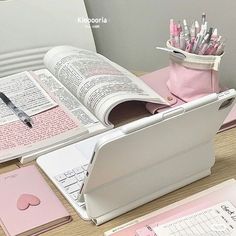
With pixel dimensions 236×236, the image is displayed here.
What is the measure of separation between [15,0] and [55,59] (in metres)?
0.29

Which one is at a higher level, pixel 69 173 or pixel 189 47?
pixel 189 47

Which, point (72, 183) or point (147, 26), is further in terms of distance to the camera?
point (147, 26)

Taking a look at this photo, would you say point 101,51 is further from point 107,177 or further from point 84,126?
point 107,177

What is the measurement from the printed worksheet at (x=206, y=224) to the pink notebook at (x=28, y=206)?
18cm

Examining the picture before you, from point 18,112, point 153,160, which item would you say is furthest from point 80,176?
point 18,112

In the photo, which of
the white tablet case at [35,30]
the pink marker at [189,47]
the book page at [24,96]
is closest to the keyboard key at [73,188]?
the book page at [24,96]

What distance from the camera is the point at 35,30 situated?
150 cm

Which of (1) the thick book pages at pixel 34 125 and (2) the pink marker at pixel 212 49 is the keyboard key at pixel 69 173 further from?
(2) the pink marker at pixel 212 49

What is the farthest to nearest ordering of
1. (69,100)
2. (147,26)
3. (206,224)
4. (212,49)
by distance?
1. (147,26)
2. (69,100)
3. (212,49)
4. (206,224)

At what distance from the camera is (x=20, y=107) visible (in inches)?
46.3

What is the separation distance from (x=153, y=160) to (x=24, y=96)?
47 centimetres

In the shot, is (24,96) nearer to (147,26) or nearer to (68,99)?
(68,99)

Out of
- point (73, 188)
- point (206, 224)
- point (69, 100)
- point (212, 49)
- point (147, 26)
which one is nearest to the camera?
point (206, 224)

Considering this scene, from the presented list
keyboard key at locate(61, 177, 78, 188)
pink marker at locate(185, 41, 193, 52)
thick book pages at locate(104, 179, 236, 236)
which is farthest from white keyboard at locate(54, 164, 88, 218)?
pink marker at locate(185, 41, 193, 52)
